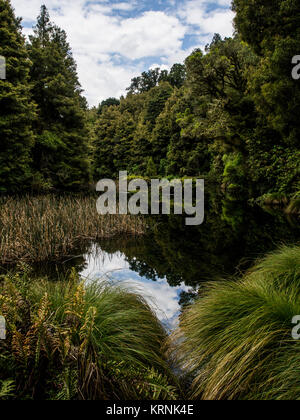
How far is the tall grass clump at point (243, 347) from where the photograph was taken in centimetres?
166

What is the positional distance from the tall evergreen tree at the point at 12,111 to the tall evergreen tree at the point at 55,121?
10.2 feet

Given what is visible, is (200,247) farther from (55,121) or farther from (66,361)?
(55,121)

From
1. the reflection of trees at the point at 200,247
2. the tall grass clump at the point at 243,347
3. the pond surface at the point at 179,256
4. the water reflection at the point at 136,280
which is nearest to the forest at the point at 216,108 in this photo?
the reflection of trees at the point at 200,247

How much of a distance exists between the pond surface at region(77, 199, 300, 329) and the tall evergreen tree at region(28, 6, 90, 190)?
8928 millimetres

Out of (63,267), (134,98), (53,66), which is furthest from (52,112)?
(134,98)

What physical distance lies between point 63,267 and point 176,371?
12.1ft

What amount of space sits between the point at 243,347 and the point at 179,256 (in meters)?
4.55

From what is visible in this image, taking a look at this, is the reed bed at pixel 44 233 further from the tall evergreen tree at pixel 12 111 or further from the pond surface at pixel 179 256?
the tall evergreen tree at pixel 12 111

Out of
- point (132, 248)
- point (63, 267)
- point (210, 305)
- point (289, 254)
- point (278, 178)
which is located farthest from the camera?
point (278, 178)

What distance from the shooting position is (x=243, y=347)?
187cm

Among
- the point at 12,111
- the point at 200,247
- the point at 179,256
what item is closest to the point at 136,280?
the point at 179,256

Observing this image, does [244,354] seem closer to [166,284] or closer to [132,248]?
[166,284]

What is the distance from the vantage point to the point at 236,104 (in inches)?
536

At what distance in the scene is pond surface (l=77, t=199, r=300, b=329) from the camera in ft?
14.2
